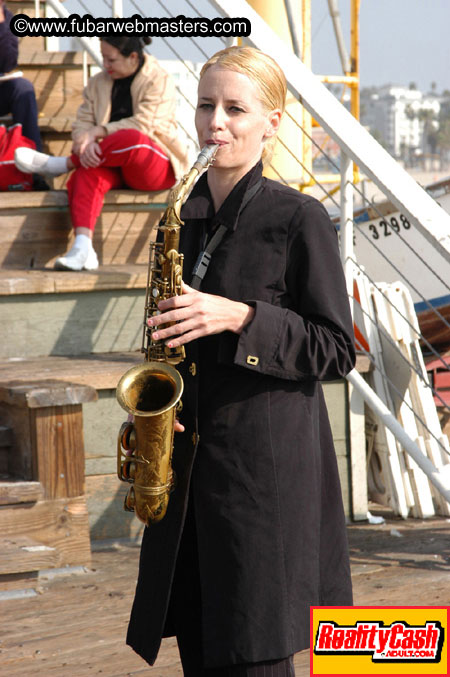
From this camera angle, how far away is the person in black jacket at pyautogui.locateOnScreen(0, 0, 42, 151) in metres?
5.41

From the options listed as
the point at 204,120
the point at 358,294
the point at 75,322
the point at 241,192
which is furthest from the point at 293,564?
the point at 358,294

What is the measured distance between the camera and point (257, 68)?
1.97 m

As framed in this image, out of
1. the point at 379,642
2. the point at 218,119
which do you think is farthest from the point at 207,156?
the point at 379,642

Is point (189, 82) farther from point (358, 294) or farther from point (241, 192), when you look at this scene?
point (241, 192)

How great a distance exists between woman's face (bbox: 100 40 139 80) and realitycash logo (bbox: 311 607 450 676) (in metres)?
3.23

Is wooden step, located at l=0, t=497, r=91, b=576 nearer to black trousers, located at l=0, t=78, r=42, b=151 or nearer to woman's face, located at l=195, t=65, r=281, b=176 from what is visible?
woman's face, located at l=195, t=65, r=281, b=176

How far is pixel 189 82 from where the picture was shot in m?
24.6

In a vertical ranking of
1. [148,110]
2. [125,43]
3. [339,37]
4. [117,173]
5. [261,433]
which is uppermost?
[339,37]

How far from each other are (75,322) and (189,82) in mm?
21372

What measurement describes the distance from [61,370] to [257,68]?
2.25 metres

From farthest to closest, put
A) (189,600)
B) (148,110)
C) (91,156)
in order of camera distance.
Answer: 1. (148,110)
2. (91,156)
3. (189,600)

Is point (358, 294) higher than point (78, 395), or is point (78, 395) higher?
point (358, 294)

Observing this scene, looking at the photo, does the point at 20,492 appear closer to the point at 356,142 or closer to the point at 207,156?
the point at 356,142

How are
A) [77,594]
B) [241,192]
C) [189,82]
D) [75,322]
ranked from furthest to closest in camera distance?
1. [189,82]
2. [75,322]
3. [77,594]
4. [241,192]
